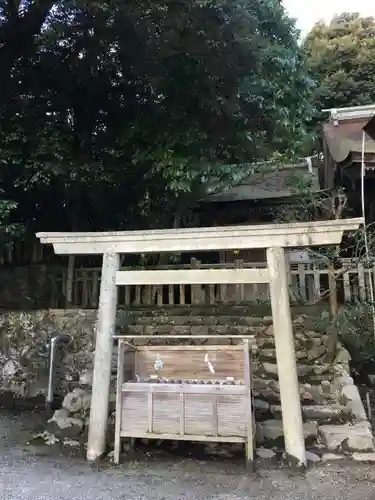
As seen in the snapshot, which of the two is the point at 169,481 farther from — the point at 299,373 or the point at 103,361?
the point at 299,373

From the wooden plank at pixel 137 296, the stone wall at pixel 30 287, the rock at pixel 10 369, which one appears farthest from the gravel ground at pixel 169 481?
the stone wall at pixel 30 287

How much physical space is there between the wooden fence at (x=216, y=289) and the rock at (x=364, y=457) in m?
3.48

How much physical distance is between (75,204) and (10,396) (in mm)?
4097

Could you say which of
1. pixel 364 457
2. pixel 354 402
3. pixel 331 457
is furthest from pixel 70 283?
pixel 364 457

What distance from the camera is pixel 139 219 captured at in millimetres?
10273

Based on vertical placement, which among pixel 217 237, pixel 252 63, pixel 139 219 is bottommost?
pixel 217 237

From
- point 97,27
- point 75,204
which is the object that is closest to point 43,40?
point 97,27

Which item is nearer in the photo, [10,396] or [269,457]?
[269,457]

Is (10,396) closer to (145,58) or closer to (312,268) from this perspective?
(312,268)

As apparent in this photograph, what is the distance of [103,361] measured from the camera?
4.87 m

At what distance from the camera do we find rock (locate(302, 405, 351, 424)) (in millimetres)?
5281

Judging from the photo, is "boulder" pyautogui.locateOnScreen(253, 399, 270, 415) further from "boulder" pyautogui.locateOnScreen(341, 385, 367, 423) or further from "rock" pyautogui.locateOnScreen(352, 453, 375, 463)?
"rock" pyautogui.locateOnScreen(352, 453, 375, 463)

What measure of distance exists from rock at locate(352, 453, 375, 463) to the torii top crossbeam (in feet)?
7.45

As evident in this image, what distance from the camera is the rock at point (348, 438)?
4.66 meters
